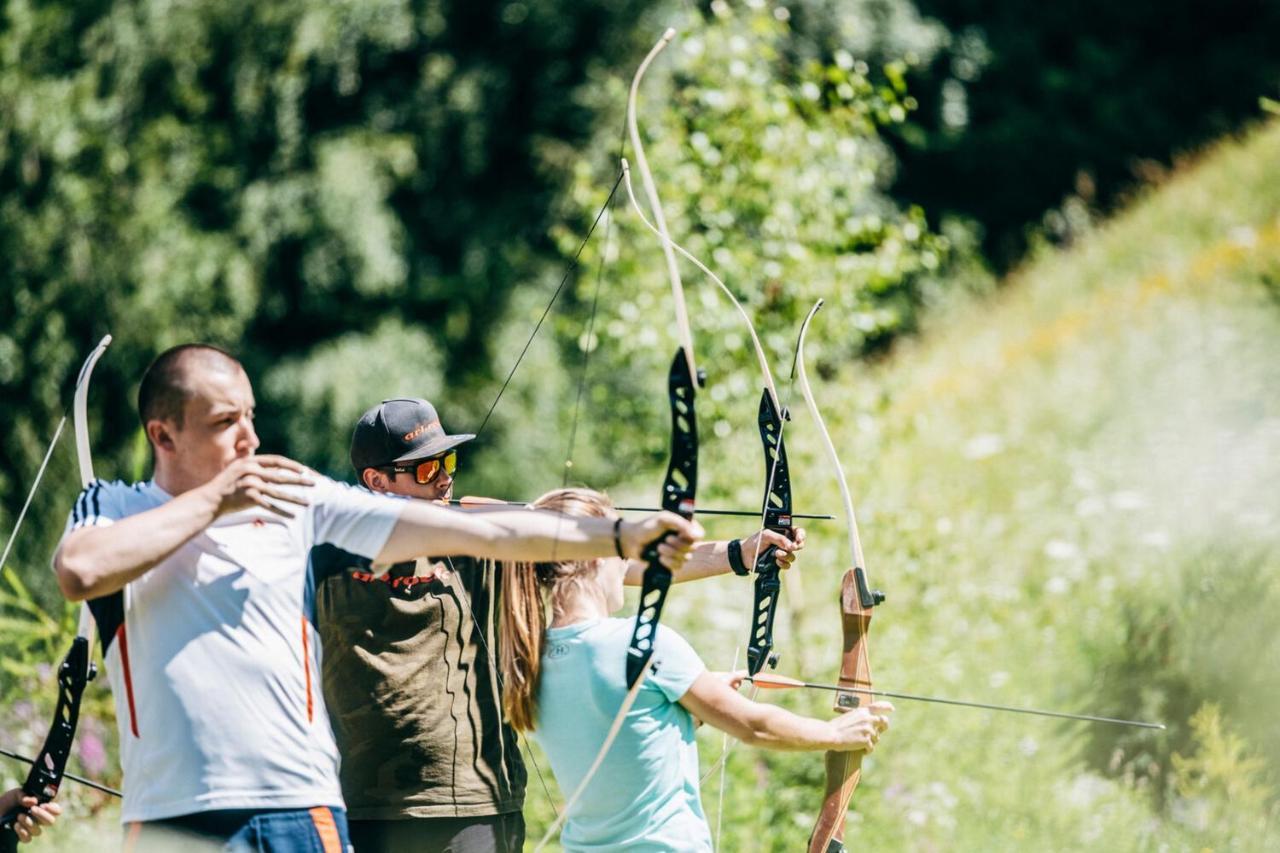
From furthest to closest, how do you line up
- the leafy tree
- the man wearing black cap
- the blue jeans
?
1. the leafy tree
2. the man wearing black cap
3. the blue jeans

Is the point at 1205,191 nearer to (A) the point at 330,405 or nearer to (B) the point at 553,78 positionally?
(B) the point at 553,78

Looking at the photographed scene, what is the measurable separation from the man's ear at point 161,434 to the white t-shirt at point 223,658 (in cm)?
7

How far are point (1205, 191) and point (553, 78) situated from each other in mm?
4963

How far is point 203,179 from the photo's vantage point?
966 centimetres

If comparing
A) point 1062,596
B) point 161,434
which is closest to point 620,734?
point 161,434

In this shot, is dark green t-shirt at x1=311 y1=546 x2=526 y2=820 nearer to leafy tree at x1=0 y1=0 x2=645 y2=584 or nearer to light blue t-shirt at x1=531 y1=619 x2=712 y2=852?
light blue t-shirt at x1=531 y1=619 x2=712 y2=852

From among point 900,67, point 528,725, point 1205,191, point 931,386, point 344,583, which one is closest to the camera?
point 528,725

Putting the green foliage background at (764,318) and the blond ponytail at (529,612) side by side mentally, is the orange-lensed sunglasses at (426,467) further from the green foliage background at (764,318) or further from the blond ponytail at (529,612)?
the green foliage background at (764,318)

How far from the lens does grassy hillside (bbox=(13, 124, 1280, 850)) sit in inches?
162

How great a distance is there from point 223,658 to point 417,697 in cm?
60

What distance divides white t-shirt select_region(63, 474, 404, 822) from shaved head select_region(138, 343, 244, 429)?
126mm

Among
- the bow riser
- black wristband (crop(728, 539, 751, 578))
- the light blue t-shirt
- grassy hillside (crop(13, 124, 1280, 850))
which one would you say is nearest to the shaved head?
the light blue t-shirt

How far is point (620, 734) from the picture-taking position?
2182 millimetres

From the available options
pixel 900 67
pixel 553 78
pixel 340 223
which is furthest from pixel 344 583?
pixel 553 78
